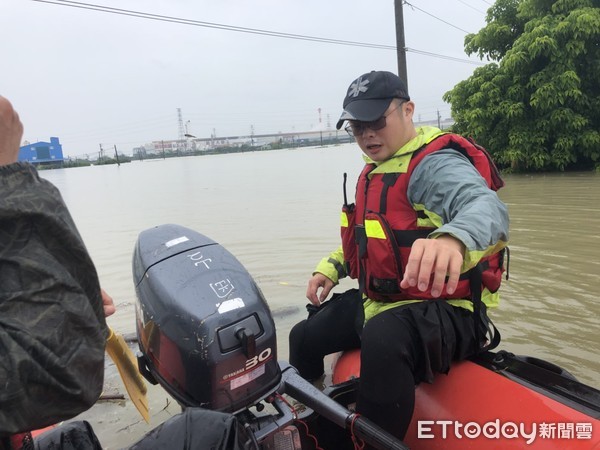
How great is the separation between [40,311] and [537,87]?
15437 mm

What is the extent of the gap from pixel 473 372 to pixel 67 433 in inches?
51.6

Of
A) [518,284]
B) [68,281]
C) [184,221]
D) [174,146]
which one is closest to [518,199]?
[518,284]

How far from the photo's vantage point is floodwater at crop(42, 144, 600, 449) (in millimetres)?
3203

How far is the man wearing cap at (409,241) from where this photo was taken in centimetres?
149

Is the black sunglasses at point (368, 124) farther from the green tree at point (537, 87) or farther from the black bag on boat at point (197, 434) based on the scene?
the green tree at point (537, 87)

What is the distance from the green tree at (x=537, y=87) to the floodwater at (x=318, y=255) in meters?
1.01

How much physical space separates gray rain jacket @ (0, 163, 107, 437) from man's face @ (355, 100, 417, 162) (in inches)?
52.3

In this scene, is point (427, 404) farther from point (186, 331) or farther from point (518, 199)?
point (518, 199)

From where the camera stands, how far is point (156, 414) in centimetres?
278

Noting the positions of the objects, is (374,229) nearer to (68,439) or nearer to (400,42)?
(68,439)

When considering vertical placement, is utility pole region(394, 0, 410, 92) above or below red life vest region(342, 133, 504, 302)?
above

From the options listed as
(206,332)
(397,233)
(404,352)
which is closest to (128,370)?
(206,332)

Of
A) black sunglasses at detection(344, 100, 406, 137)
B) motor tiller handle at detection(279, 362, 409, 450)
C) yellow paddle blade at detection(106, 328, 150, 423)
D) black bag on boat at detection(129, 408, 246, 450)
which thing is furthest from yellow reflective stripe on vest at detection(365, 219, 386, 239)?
yellow paddle blade at detection(106, 328, 150, 423)

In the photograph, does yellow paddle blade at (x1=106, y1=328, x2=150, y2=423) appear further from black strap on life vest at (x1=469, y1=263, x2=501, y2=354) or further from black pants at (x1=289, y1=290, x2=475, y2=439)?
black strap on life vest at (x1=469, y1=263, x2=501, y2=354)
